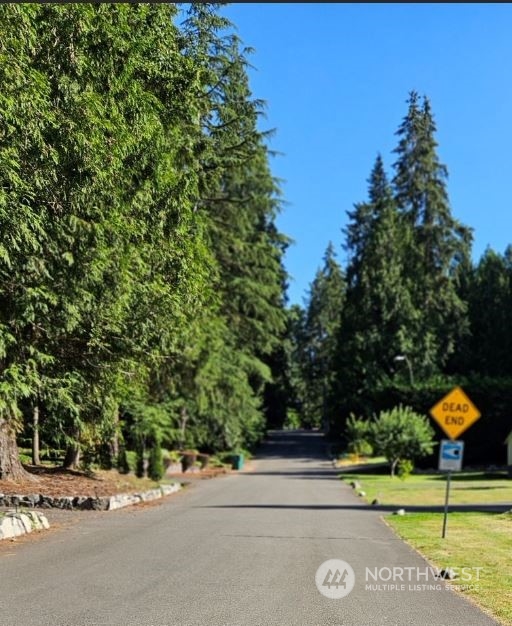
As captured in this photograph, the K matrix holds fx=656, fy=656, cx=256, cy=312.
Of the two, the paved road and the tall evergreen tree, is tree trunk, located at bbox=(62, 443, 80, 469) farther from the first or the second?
the tall evergreen tree

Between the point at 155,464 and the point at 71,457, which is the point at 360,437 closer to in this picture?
the point at 155,464

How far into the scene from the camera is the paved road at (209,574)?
247 inches

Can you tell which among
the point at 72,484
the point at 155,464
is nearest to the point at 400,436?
the point at 155,464

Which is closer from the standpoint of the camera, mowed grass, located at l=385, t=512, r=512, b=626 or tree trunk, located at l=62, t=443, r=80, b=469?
mowed grass, located at l=385, t=512, r=512, b=626

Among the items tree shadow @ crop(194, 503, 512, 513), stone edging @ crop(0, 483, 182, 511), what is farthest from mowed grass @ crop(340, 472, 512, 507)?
stone edging @ crop(0, 483, 182, 511)

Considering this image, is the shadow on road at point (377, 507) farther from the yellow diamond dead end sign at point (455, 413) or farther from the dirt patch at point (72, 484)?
the yellow diamond dead end sign at point (455, 413)

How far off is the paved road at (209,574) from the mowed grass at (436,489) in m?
6.46

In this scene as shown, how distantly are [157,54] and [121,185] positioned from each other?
3.41 m

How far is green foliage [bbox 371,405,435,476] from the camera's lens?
32.8m

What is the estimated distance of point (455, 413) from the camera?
1248 cm

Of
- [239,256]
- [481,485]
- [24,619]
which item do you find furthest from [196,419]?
[24,619]

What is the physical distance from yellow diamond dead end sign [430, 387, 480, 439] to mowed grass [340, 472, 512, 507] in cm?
781

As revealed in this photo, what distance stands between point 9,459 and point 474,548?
36.5 feet

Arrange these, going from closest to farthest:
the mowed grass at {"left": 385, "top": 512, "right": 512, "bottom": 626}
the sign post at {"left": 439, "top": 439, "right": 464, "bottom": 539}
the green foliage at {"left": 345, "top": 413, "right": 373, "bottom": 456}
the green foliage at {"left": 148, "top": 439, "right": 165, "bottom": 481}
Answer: the mowed grass at {"left": 385, "top": 512, "right": 512, "bottom": 626}
the sign post at {"left": 439, "top": 439, "right": 464, "bottom": 539}
the green foliage at {"left": 148, "top": 439, "right": 165, "bottom": 481}
the green foliage at {"left": 345, "top": 413, "right": 373, "bottom": 456}
